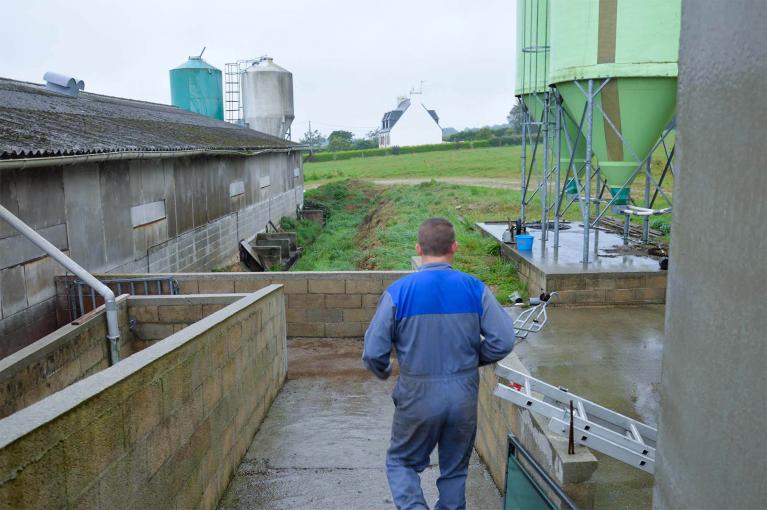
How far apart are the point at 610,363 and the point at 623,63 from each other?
553cm

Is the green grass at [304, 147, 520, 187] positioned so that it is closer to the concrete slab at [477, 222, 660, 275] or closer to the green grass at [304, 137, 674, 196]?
the green grass at [304, 137, 674, 196]

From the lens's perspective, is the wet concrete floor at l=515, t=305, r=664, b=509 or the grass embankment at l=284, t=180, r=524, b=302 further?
the grass embankment at l=284, t=180, r=524, b=302

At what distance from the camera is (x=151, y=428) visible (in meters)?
3.86

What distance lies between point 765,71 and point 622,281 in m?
9.65

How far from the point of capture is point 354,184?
35.6 metres

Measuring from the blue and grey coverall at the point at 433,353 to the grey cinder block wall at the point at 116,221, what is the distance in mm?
6081

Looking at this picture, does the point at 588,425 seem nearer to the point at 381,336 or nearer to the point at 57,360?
the point at 381,336

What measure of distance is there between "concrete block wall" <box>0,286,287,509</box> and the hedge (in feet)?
171

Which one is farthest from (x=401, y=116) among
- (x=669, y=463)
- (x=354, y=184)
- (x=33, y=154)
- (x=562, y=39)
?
(x=669, y=463)

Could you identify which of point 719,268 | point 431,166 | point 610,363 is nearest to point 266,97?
point 431,166

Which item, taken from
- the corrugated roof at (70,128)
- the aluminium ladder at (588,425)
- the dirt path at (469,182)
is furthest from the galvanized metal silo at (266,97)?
the aluminium ladder at (588,425)

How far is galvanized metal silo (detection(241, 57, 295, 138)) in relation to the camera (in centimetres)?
3234

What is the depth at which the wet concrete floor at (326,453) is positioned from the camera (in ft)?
16.9

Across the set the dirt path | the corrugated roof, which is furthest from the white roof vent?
the dirt path
